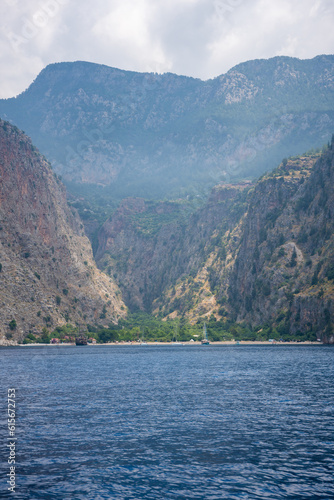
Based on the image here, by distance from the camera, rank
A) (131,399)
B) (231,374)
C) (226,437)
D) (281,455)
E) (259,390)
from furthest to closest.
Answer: (231,374) → (259,390) → (131,399) → (226,437) → (281,455)

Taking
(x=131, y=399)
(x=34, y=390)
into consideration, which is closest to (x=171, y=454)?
(x=131, y=399)

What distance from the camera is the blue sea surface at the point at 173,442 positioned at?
108 ft

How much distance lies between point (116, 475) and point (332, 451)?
17807mm

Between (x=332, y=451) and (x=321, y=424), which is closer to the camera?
(x=332, y=451)

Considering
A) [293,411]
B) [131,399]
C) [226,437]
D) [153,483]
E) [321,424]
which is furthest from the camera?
[131,399]

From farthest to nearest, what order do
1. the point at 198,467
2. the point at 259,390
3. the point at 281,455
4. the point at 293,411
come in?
the point at 259,390 → the point at 293,411 → the point at 281,455 → the point at 198,467

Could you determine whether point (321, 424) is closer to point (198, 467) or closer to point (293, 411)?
point (293, 411)

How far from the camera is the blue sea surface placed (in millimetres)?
33031

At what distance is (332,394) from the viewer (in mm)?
72938

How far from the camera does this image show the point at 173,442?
4531 cm

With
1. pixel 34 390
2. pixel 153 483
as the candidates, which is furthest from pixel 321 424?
pixel 34 390

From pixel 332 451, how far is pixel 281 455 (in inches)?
173

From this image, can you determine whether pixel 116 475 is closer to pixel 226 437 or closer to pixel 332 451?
pixel 226 437

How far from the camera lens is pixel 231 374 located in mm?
109750
